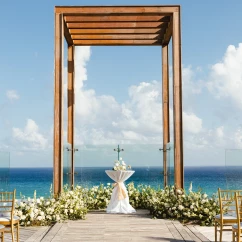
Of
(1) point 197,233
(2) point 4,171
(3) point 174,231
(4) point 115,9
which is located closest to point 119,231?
(3) point 174,231

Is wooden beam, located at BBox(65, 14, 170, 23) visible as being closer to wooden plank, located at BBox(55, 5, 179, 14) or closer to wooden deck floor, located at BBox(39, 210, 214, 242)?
wooden plank, located at BBox(55, 5, 179, 14)

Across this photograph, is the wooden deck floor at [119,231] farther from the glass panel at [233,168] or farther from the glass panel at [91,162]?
the glass panel at [91,162]

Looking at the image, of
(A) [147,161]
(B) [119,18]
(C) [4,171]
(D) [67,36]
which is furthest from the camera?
(A) [147,161]

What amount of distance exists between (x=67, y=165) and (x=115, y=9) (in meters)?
3.36

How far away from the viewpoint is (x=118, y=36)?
10766 millimetres

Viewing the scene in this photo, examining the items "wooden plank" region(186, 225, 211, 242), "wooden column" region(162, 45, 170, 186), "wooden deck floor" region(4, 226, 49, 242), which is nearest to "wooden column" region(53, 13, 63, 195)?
"wooden deck floor" region(4, 226, 49, 242)

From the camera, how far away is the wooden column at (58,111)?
880 cm

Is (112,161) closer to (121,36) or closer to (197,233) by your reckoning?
(121,36)

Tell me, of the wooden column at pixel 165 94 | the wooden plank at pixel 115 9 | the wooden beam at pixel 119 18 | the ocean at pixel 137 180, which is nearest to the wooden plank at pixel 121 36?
the wooden column at pixel 165 94

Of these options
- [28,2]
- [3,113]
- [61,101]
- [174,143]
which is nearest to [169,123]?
[174,143]

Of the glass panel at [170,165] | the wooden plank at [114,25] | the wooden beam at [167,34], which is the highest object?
the wooden plank at [114,25]

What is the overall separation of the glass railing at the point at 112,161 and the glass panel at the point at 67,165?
0.42m

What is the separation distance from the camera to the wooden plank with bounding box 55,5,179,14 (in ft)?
30.0

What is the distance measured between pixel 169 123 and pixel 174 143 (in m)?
2.26
